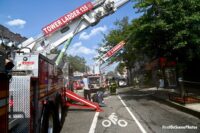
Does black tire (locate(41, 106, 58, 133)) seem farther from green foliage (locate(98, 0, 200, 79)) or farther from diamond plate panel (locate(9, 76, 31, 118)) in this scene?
green foliage (locate(98, 0, 200, 79))

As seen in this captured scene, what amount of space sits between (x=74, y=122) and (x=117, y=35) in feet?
122

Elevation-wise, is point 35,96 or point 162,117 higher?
point 35,96

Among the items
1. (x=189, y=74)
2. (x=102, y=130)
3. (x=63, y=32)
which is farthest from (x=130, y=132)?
(x=189, y=74)

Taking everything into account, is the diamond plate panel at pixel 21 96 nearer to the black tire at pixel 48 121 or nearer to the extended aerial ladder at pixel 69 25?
the black tire at pixel 48 121

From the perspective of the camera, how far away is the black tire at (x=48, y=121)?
675 centimetres

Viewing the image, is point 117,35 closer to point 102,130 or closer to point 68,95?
point 68,95

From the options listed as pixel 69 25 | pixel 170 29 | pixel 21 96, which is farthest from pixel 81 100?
pixel 21 96

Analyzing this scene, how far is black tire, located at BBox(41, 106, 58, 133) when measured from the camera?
6.75m

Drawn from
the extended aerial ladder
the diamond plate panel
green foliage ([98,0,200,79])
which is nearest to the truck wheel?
the diamond plate panel

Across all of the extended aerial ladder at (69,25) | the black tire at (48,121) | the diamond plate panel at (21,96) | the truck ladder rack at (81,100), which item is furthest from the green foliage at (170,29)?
the diamond plate panel at (21,96)

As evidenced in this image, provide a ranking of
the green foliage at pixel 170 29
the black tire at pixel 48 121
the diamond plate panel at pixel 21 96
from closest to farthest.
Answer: the diamond plate panel at pixel 21 96, the black tire at pixel 48 121, the green foliage at pixel 170 29

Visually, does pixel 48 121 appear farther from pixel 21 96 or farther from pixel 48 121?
pixel 21 96

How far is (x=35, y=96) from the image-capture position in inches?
242

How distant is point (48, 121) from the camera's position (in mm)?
7168
